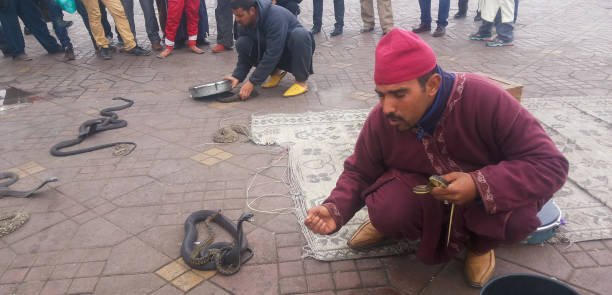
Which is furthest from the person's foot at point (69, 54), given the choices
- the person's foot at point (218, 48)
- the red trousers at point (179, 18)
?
the person's foot at point (218, 48)

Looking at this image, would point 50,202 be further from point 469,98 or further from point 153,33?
point 153,33

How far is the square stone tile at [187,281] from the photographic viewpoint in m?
2.04

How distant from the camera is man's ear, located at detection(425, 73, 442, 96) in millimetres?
1664

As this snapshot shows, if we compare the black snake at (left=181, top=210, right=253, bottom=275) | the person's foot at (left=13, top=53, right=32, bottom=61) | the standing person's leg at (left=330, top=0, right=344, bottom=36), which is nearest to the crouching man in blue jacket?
the black snake at (left=181, top=210, right=253, bottom=275)

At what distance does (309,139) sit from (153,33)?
4.47 metres

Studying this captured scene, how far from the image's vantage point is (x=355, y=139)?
11.3ft

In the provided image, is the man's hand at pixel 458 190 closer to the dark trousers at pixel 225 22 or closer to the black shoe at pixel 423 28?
the dark trousers at pixel 225 22

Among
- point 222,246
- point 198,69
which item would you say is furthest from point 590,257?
point 198,69

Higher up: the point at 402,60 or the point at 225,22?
the point at 402,60

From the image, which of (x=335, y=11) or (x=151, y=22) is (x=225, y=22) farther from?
(x=335, y=11)

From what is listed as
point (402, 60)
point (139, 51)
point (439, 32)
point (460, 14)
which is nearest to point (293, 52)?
point (402, 60)

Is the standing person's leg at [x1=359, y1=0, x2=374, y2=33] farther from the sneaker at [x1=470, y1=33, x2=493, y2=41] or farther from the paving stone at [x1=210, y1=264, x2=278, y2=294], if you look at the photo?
the paving stone at [x1=210, y1=264, x2=278, y2=294]

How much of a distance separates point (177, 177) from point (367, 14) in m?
5.46

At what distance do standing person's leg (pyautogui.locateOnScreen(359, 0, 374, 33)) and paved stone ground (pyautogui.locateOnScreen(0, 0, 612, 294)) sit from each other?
1215 millimetres
